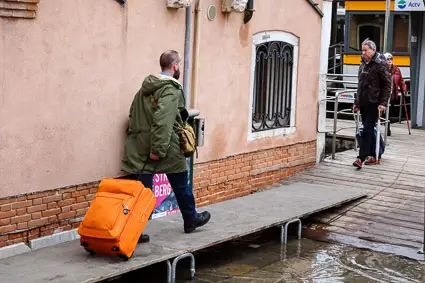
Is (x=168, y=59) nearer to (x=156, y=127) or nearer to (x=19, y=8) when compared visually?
(x=156, y=127)

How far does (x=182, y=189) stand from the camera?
24.5 ft

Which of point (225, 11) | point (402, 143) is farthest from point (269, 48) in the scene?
point (402, 143)

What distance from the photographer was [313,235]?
9.06m

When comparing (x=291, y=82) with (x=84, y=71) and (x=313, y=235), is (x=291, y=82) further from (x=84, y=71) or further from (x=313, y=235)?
(x=84, y=71)

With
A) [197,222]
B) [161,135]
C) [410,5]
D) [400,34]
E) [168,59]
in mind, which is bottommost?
[197,222]

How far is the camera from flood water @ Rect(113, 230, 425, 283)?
292 inches

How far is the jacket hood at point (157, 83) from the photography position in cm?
711

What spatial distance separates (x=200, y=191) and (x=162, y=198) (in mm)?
1051

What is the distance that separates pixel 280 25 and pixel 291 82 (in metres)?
0.96

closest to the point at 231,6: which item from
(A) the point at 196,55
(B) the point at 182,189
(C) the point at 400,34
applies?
(A) the point at 196,55

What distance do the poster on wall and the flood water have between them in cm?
70

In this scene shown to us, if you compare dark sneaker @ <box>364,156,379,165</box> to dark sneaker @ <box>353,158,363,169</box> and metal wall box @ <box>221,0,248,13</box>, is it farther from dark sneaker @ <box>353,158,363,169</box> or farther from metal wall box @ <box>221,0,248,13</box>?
metal wall box @ <box>221,0,248,13</box>

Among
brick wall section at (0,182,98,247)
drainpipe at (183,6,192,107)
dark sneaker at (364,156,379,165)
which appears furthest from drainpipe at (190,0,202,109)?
dark sneaker at (364,156,379,165)

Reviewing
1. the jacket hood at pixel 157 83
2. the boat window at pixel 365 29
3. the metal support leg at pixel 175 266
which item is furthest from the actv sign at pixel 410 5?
the metal support leg at pixel 175 266
